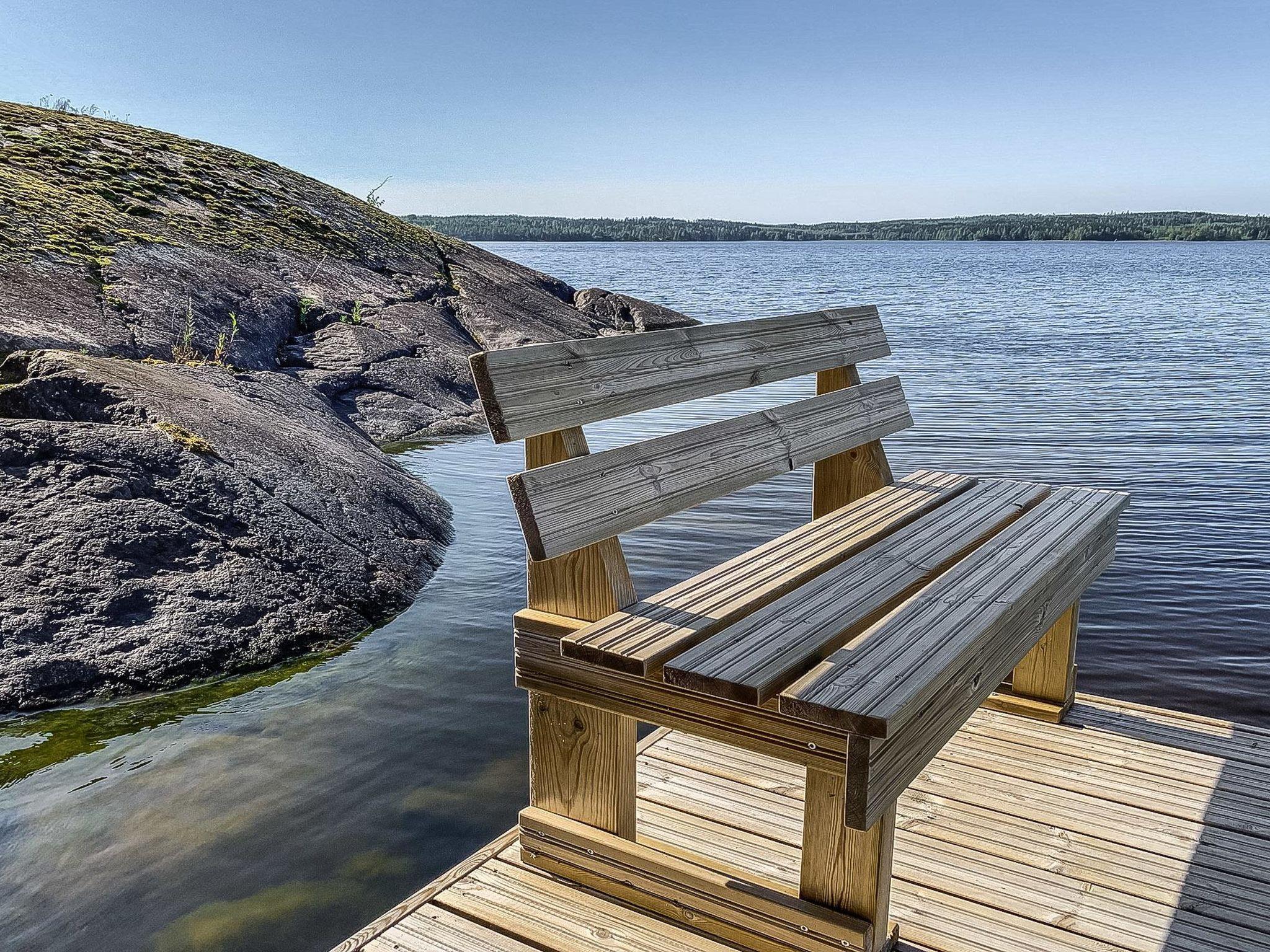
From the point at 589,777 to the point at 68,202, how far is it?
380 inches

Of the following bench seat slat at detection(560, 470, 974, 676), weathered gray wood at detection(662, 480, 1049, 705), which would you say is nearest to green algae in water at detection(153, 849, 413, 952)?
bench seat slat at detection(560, 470, 974, 676)

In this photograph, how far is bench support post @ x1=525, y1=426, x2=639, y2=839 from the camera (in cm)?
Result: 280

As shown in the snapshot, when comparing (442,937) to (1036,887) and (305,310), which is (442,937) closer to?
(1036,887)

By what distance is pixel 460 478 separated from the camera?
9.09m

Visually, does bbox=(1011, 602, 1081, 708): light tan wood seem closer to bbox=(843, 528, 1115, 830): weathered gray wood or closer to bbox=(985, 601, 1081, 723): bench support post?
bbox=(985, 601, 1081, 723): bench support post

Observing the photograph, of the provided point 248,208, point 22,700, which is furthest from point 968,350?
point 22,700

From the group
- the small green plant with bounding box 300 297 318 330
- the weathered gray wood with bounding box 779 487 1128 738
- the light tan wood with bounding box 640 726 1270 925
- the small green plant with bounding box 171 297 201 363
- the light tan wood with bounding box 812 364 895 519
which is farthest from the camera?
the small green plant with bounding box 300 297 318 330

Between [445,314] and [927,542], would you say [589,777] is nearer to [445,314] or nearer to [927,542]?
[927,542]

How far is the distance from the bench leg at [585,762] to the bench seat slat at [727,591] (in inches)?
12.1

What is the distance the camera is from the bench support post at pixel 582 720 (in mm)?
2801

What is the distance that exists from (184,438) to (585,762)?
12.2 feet

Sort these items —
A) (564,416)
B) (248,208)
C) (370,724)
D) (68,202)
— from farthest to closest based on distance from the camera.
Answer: (248,208) → (68,202) → (370,724) → (564,416)

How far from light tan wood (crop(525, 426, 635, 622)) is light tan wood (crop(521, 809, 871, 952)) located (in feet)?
2.07

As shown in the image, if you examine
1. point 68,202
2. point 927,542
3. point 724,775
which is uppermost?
point 68,202
